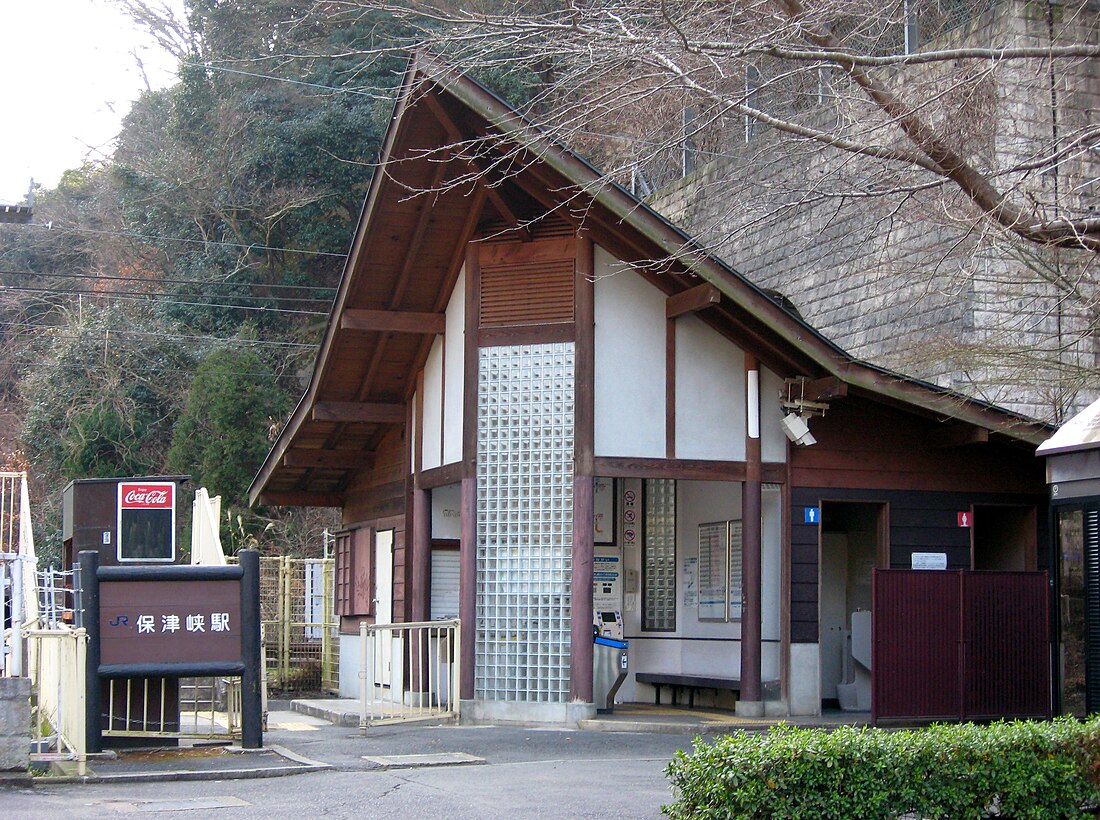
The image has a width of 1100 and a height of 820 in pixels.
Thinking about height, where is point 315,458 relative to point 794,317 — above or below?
below

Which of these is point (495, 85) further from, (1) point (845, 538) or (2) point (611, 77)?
(2) point (611, 77)

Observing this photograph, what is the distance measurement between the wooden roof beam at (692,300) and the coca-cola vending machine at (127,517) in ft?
19.0

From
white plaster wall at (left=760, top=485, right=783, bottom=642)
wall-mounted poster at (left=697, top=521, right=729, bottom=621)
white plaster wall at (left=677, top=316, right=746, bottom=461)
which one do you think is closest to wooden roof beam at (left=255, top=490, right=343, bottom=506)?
wall-mounted poster at (left=697, top=521, right=729, bottom=621)

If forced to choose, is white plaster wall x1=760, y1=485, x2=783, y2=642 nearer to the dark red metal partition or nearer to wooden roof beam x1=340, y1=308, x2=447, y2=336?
the dark red metal partition

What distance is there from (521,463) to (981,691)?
17.6 feet

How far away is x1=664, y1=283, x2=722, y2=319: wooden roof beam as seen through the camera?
1330 cm

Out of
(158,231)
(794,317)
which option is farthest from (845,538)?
(158,231)

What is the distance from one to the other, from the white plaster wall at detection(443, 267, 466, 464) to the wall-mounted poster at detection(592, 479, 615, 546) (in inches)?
88.6

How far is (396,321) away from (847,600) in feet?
22.6

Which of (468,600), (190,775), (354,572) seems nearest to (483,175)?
(468,600)

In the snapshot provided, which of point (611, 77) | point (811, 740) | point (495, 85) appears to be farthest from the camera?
point (495, 85)

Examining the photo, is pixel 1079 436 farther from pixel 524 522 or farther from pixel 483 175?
pixel 483 175

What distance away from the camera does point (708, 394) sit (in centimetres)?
1438

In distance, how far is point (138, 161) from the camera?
36344 millimetres
